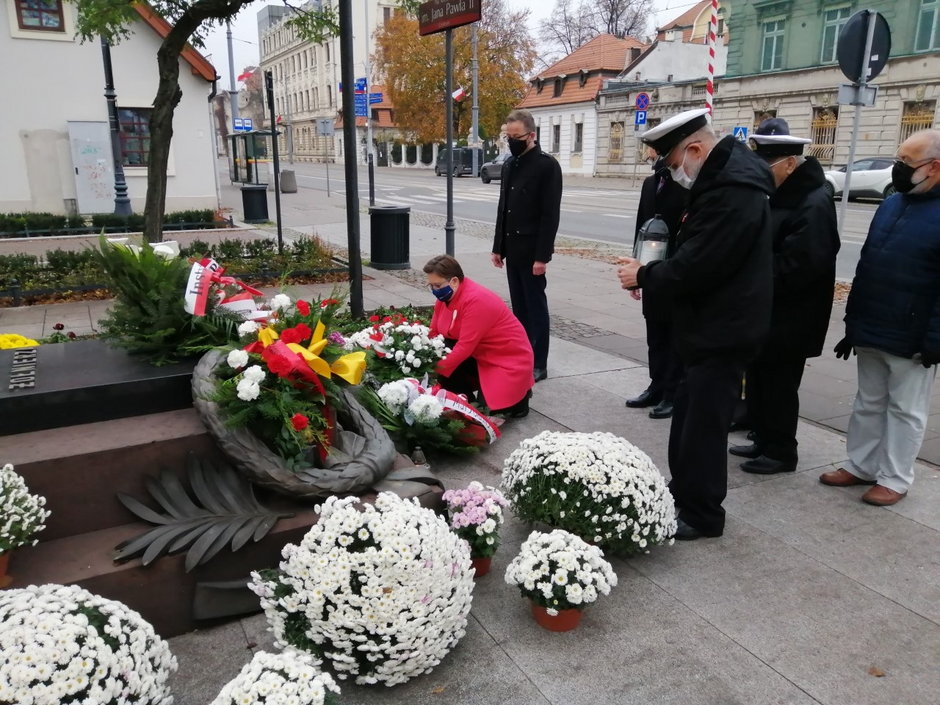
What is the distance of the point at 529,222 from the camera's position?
239 inches

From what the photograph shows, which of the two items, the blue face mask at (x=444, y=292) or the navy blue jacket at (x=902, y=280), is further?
the blue face mask at (x=444, y=292)

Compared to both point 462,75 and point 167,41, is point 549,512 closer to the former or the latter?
point 167,41

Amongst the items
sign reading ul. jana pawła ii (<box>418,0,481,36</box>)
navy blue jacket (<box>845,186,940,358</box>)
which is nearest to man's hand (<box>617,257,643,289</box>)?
navy blue jacket (<box>845,186,940,358</box>)

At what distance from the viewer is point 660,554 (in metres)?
3.57

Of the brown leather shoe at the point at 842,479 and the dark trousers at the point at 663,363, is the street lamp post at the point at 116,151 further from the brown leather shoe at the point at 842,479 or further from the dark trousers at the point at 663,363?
the brown leather shoe at the point at 842,479

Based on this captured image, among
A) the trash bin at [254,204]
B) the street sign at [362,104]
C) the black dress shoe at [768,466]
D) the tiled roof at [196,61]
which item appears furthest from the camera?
the street sign at [362,104]

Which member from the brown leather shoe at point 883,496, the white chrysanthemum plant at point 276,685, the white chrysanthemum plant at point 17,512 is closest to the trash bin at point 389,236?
the brown leather shoe at point 883,496

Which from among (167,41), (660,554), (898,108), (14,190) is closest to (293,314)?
(660,554)

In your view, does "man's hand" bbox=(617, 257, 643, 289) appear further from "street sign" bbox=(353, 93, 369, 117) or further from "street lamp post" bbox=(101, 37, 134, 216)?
"street sign" bbox=(353, 93, 369, 117)

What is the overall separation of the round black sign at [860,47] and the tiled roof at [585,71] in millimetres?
40923

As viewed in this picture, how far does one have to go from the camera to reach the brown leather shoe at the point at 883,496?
4035 mm

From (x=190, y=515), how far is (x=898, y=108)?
3397 centimetres

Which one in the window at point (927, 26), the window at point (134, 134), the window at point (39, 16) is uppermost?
the window at point (927, 26)

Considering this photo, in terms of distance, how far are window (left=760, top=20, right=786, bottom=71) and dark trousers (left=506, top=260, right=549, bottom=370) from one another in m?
34.7
